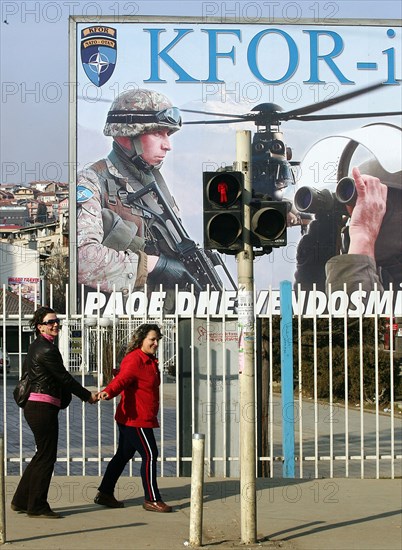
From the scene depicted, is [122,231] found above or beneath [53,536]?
above

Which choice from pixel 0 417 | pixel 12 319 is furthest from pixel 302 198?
pixel 12 319

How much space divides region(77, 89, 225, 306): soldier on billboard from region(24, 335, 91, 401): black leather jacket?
26.3 m

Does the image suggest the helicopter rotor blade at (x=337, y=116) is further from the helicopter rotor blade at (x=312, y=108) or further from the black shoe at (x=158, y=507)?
the black shoe at (x=158, y=507)

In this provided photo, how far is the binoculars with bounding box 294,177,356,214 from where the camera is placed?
3697 centimetres

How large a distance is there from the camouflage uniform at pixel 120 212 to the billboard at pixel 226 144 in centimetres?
4

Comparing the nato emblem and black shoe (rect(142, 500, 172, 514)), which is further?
the nato emblem

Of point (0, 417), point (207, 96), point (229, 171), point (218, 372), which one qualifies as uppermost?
point (207, 96)

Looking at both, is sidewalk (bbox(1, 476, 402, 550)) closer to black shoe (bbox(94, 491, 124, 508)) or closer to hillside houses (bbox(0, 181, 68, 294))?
black shoe (bbox(94, 491, 124, 508))

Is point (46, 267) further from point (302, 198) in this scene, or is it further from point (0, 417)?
point (0, 417)

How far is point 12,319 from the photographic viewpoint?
11930 millimetres

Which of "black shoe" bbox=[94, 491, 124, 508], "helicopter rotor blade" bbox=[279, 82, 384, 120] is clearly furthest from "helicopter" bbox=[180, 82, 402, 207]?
"black shoe" bbox=[94, 491, 124, 508]

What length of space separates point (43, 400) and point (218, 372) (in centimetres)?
278

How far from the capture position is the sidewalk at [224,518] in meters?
8.76

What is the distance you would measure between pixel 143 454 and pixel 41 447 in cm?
94
